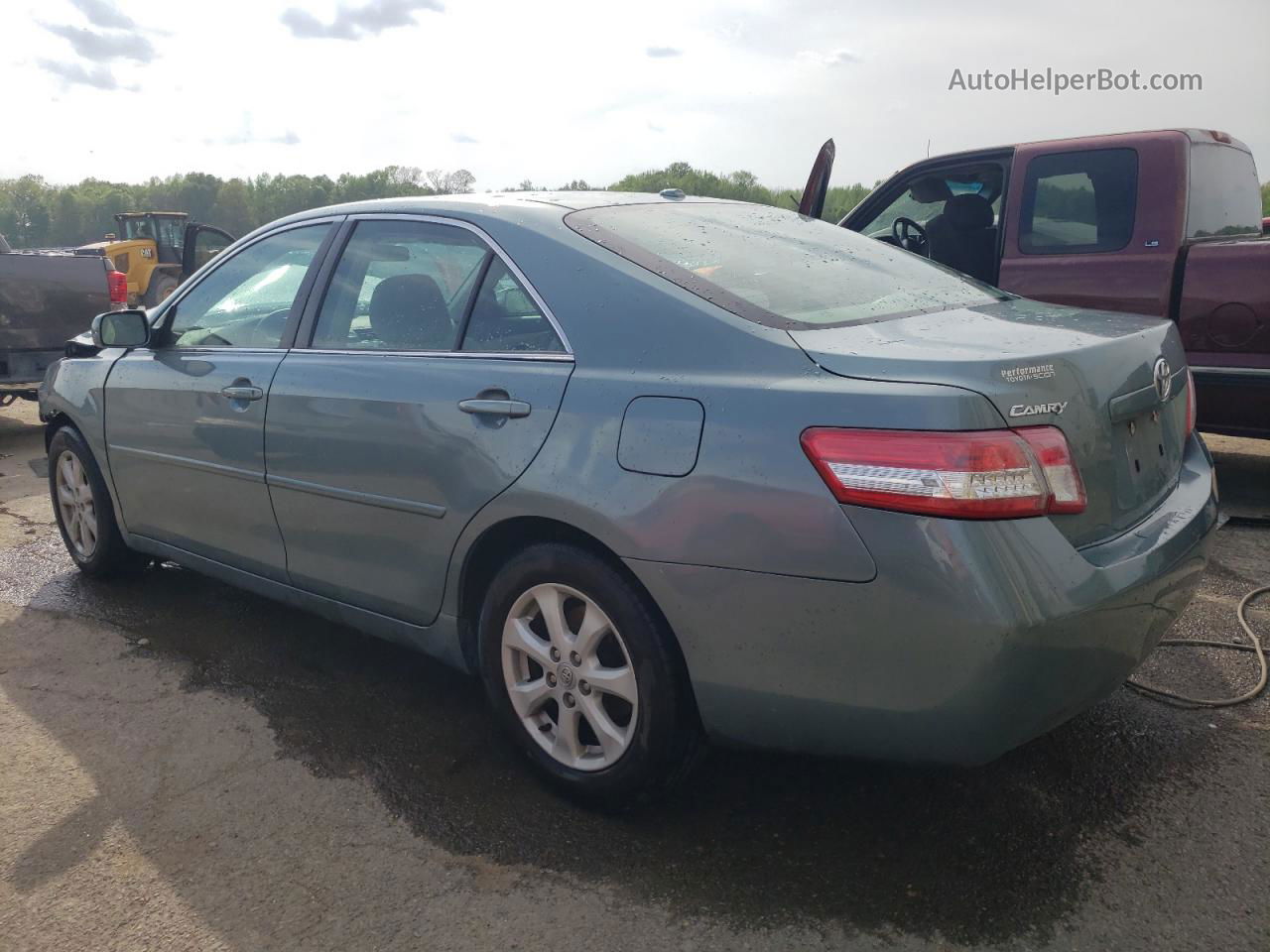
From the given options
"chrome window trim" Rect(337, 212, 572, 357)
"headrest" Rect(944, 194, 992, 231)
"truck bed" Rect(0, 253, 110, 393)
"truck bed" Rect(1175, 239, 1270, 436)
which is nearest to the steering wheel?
"headrest" Rect(944, 194, 992, 231)

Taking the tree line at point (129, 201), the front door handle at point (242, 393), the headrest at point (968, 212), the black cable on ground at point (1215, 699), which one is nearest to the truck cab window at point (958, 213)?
the headrest at point (968, 212)

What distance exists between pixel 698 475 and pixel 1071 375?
83 centimetres

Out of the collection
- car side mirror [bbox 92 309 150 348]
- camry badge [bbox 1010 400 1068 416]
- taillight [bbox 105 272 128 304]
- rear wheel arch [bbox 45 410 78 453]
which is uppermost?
car side mirror [bbox 92 309 150 348]

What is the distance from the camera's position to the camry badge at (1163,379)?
2627 mm

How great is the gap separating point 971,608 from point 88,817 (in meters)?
2.27

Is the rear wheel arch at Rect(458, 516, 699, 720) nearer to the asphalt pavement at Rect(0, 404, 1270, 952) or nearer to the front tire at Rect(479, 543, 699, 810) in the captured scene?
the front tire at Rect(479, 543, 699, 810)

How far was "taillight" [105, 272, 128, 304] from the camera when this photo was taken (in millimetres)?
9130

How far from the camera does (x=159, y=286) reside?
2141 centimetres

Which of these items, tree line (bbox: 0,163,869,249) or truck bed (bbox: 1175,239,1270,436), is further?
tree line (bbox: 0,163,869,249)

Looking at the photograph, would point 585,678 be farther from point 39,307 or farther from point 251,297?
point 39,307

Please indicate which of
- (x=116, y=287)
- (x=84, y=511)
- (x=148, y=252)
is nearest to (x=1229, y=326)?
(x=84, y=511)

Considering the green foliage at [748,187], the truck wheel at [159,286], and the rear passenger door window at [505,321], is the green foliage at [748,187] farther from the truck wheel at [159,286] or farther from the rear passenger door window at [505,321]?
the truck wheel at [159,286]

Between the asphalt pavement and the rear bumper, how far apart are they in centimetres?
35

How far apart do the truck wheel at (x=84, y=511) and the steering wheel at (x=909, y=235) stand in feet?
14.5
